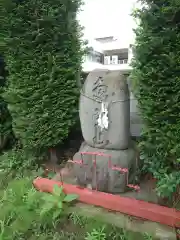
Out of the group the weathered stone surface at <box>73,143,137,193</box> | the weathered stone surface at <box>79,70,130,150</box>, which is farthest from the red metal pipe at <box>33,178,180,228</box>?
the weathered stone surface at <box>79,70,130,150</box>

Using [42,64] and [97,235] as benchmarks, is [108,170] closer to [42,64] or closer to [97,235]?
[97,235]

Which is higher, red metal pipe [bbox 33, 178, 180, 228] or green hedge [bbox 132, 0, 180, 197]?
green hedge [bbox 132, 0, 180, 197]

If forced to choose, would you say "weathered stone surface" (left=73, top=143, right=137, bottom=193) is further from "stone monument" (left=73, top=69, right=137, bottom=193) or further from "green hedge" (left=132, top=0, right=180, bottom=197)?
"green hedge" (left=132, top=0, right=180, bottom=197)

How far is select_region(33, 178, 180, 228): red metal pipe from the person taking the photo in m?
2.45

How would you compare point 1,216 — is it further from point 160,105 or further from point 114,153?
point 160,105

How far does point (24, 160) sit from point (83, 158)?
159 centimetres

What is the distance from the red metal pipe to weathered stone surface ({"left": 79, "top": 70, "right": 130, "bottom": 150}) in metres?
0.74

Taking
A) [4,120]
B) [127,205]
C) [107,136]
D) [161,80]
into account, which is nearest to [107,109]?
[107,136]

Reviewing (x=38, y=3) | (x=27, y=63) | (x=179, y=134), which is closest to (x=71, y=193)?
(x=179, y=134)

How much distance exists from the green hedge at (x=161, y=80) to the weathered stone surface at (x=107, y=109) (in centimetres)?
27

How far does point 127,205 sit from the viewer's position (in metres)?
2.67

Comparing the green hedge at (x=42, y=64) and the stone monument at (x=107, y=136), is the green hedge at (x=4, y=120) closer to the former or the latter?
the green hedge at (x=42, y=64)

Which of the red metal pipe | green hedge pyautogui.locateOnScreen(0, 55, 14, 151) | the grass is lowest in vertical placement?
the grass

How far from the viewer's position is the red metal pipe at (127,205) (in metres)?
2.45
